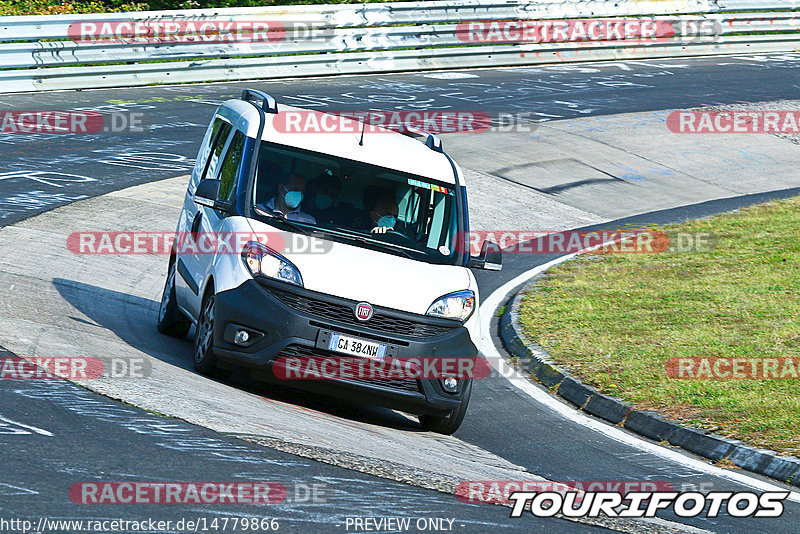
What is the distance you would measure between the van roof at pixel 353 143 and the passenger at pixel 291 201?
0.34 m

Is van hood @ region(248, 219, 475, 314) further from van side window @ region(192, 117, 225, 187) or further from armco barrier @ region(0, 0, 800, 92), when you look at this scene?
armco barrier @ region(0, 0, 800, 92)

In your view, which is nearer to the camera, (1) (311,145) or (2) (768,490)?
(2) (768,490)

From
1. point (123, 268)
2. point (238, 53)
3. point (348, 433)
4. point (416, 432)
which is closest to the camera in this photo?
point (348, 433)

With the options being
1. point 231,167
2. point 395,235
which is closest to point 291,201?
point 231,167

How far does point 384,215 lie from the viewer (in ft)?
29.6

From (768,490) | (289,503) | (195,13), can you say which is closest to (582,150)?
(195,13)

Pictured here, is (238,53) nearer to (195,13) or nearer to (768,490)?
(195,13)

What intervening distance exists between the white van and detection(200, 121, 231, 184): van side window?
27 mm

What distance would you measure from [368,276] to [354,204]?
3.38ft

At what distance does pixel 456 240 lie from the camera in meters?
9.14

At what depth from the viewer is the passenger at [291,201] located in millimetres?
8820

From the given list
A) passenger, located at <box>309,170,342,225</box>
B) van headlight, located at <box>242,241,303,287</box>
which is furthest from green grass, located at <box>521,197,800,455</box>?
van headlight, located at <box>242,241,303,287</box>

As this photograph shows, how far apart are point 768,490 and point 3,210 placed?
965 centimetres

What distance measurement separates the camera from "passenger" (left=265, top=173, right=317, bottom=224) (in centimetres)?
882
